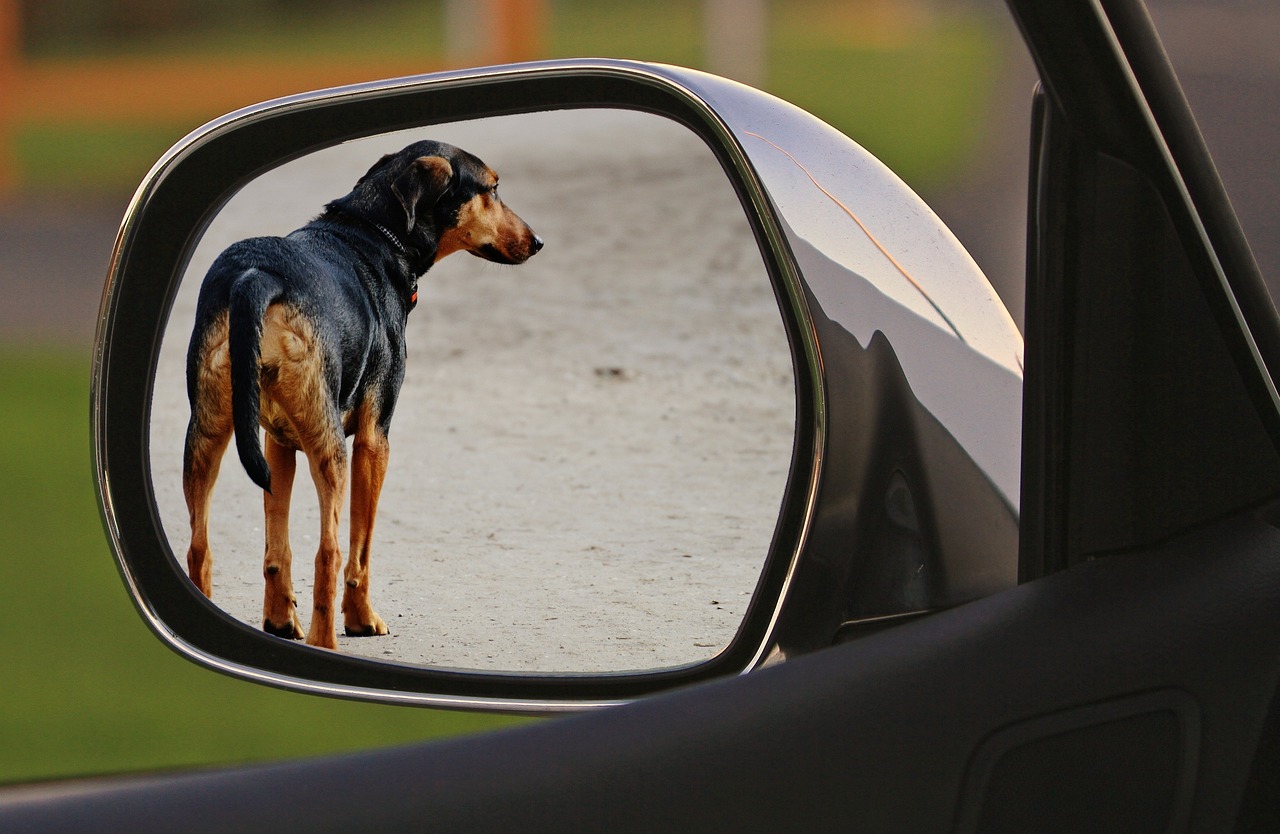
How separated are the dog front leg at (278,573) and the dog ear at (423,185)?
23 cm

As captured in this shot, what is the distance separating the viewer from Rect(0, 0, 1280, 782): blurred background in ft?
3.03

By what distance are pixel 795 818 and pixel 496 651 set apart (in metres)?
0.25

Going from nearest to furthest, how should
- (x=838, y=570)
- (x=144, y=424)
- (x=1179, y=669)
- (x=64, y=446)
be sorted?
(x=1179, y=669) → (x=838, y=570) → (x=144, y=424) → (x=64, y=446)

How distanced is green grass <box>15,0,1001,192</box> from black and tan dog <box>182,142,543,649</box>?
9993 millimetres

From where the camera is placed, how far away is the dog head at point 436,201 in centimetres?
103

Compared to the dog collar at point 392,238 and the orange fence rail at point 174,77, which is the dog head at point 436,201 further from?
the orange fence rail at point 174,77

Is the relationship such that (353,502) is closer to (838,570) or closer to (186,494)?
(186,494)

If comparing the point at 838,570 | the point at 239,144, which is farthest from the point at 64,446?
the point at 838,570

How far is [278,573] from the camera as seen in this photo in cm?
102

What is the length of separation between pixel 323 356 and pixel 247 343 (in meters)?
0.05

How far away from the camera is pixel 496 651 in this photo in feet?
3.22

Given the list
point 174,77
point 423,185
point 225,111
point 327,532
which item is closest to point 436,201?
point 423,185

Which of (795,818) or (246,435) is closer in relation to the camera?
(795,818)

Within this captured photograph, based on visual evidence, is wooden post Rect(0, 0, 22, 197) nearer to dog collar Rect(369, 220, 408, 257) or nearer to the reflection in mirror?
the reflection in mirror
